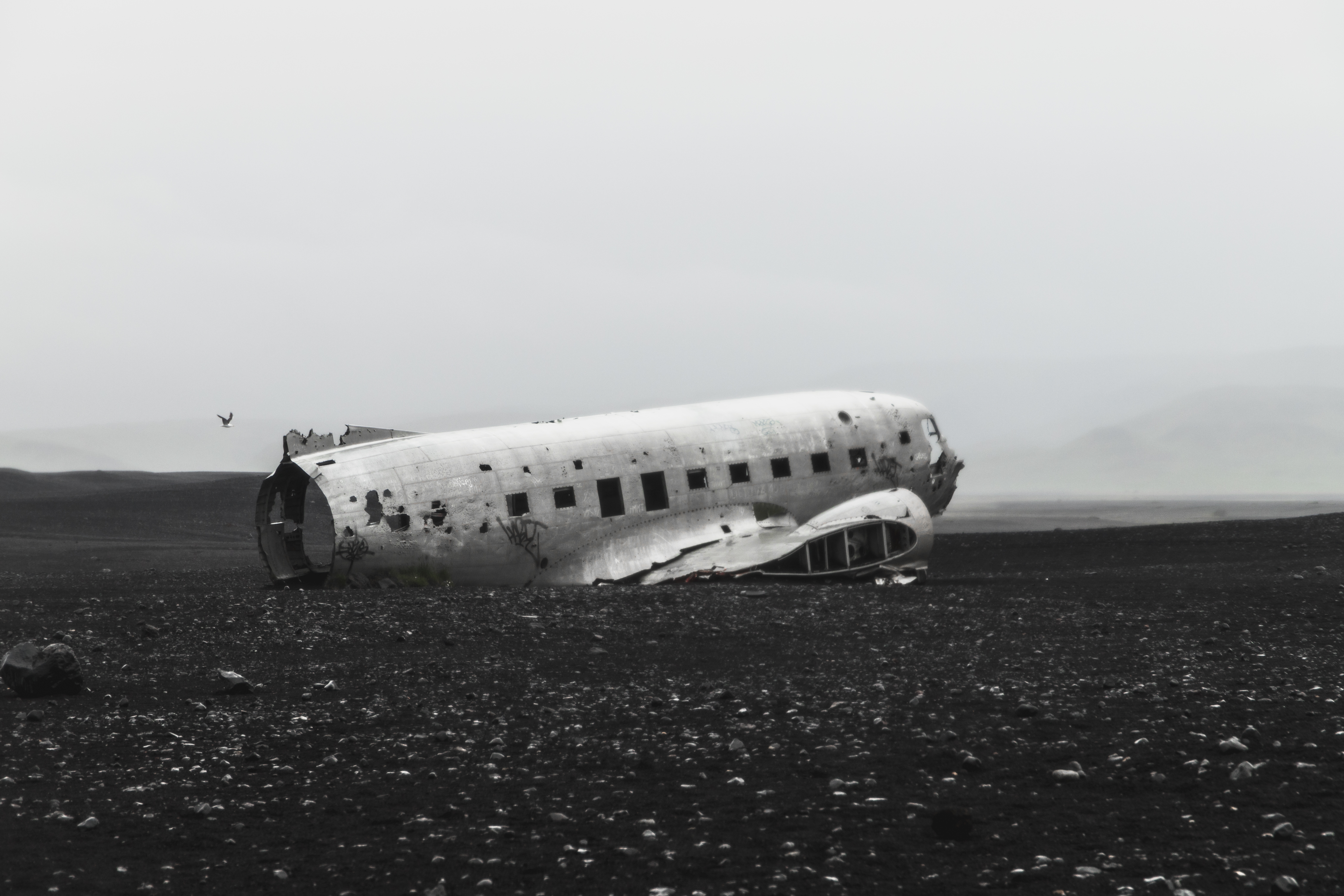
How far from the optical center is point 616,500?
82.3 ft

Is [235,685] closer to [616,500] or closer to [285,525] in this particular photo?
[285,525]

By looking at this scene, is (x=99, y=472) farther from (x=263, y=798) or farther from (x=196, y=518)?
(x=263, y=798)

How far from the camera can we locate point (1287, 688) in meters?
12.5

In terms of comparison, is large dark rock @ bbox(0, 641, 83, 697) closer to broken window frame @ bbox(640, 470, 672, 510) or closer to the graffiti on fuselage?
the graffiti on fuselage

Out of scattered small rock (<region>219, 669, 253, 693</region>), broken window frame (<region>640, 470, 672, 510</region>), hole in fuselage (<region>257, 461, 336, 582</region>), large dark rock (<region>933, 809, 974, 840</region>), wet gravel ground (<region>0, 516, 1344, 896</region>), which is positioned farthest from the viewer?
broken window frame (<region>640, 470, 672, 510</region>)

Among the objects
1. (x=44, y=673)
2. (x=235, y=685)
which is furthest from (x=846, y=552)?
(x=44, y=673)

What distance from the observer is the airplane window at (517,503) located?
944 inches

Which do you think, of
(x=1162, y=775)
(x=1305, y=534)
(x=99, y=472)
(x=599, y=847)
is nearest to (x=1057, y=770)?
(x=1162, y=775)

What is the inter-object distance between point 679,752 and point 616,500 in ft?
47.6

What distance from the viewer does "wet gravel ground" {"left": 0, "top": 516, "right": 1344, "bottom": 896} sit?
803 cm

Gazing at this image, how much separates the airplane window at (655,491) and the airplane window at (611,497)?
1.49 feet

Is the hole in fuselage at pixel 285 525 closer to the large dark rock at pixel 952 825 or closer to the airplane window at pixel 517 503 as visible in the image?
the airplane window at pixel 517 503

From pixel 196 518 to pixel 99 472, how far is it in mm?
30394


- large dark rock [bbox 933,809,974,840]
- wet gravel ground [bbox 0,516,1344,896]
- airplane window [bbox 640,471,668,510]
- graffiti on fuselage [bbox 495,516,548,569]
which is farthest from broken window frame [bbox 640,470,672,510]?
large dark rock [bbox 933,809,974,840]
